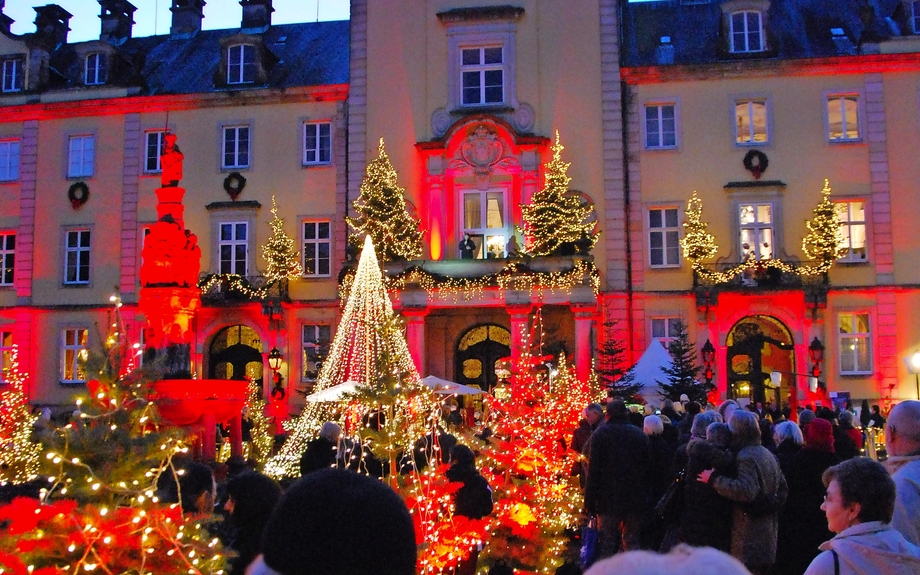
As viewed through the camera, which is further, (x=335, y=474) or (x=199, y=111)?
(x=199, y=111)

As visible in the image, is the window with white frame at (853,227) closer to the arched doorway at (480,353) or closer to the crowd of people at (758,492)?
the arched doorway at (480,353)

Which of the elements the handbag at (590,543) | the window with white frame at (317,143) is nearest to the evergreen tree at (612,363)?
the window with white frame at (317,143)

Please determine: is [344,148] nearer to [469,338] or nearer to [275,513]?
[469,338]

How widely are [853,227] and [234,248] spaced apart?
19.2 meters

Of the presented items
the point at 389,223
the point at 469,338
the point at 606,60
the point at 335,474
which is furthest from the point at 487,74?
the point at 335,474

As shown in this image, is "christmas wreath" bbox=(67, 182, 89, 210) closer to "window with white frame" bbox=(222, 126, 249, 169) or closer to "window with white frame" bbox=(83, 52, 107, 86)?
"window with white frame" bbox=(83, 52, 107, 86)

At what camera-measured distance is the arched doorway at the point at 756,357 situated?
3016 centimetres

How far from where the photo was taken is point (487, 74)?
31766 millimetres

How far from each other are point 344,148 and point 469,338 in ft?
24.1

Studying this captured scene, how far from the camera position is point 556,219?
92.7ft

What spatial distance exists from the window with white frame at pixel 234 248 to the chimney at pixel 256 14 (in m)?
8.71

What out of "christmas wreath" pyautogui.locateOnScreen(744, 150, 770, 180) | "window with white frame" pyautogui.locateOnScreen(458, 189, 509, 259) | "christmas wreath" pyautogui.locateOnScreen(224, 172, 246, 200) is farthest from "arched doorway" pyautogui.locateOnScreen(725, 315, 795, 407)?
"christmas wreath" pyautogui.locateOnScreen(224, 172, 246, 200)

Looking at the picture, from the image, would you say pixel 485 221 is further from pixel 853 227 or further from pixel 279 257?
pixel 853 227

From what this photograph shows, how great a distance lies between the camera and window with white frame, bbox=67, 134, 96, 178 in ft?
113
